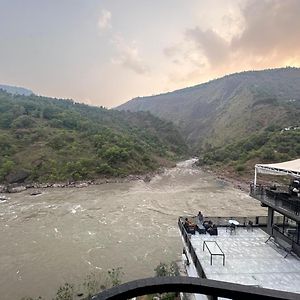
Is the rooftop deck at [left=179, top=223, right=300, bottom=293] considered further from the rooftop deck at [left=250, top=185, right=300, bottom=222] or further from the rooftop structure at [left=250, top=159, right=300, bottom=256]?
the rooftop deck at [left=250, top=185, right=300, bottom=222]

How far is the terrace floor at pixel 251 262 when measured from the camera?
9.87 meters

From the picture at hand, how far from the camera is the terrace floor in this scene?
9870 millimetres

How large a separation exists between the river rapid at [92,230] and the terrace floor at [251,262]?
15.5 feet

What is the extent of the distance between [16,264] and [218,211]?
1838cm

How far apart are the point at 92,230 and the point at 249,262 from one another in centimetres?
1483

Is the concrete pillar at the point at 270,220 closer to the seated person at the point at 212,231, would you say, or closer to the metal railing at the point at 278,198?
the metal railing at the point at 278,198

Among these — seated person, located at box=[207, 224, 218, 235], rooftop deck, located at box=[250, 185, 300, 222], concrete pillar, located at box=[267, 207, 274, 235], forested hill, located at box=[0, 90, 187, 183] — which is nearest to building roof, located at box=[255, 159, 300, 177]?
rooftop deck, located at box=[250, 185, 300, 222]

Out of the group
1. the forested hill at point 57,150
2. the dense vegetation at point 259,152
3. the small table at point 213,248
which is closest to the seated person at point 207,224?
the small table at point 213,248

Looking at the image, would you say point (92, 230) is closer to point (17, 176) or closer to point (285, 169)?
point (285, 169)

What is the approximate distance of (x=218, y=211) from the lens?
2958 centimetres

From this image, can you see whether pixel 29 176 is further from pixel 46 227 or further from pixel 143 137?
pixel 143 137

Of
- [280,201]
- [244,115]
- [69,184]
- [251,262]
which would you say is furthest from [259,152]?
[244,115]

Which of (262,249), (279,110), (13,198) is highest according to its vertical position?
(279,110)

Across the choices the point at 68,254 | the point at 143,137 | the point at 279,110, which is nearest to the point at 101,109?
the point at 143,137
